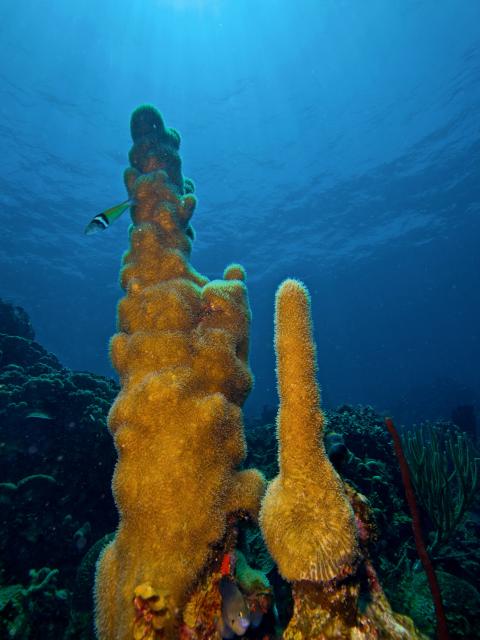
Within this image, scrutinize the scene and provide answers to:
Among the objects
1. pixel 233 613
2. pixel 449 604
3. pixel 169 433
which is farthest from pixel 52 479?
pixel 449 604

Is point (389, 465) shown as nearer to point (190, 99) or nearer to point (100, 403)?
point (100, 403)

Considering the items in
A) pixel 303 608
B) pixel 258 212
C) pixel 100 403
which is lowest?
pixel 303 608

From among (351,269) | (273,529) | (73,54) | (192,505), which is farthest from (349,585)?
(351,269)

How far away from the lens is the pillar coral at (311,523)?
2.06 meters

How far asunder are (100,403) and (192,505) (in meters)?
4.59

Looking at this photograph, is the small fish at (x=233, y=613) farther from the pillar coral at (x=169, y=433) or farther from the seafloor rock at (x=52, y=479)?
the seafloor rock at (x=52, y=479)

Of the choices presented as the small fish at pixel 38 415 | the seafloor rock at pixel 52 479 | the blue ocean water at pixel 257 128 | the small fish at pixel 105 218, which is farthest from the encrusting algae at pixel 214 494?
the blue ocean water at pixel 257 128

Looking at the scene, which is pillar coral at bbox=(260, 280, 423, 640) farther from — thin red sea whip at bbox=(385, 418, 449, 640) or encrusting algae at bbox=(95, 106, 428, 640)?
thin red sea whip at bbox=(385, 418, 449, 640)

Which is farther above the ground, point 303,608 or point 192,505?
point 192,505

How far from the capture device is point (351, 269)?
4412 cm

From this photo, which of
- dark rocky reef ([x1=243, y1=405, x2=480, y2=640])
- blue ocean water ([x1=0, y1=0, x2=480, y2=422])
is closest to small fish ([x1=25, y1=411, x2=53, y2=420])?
dark rocky reef ([x1=243, y1=405, x2=480, y2=640])

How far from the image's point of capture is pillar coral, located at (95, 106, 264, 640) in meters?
2.57

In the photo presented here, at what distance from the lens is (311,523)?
2143mm

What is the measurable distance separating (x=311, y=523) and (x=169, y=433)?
138 centimetres
